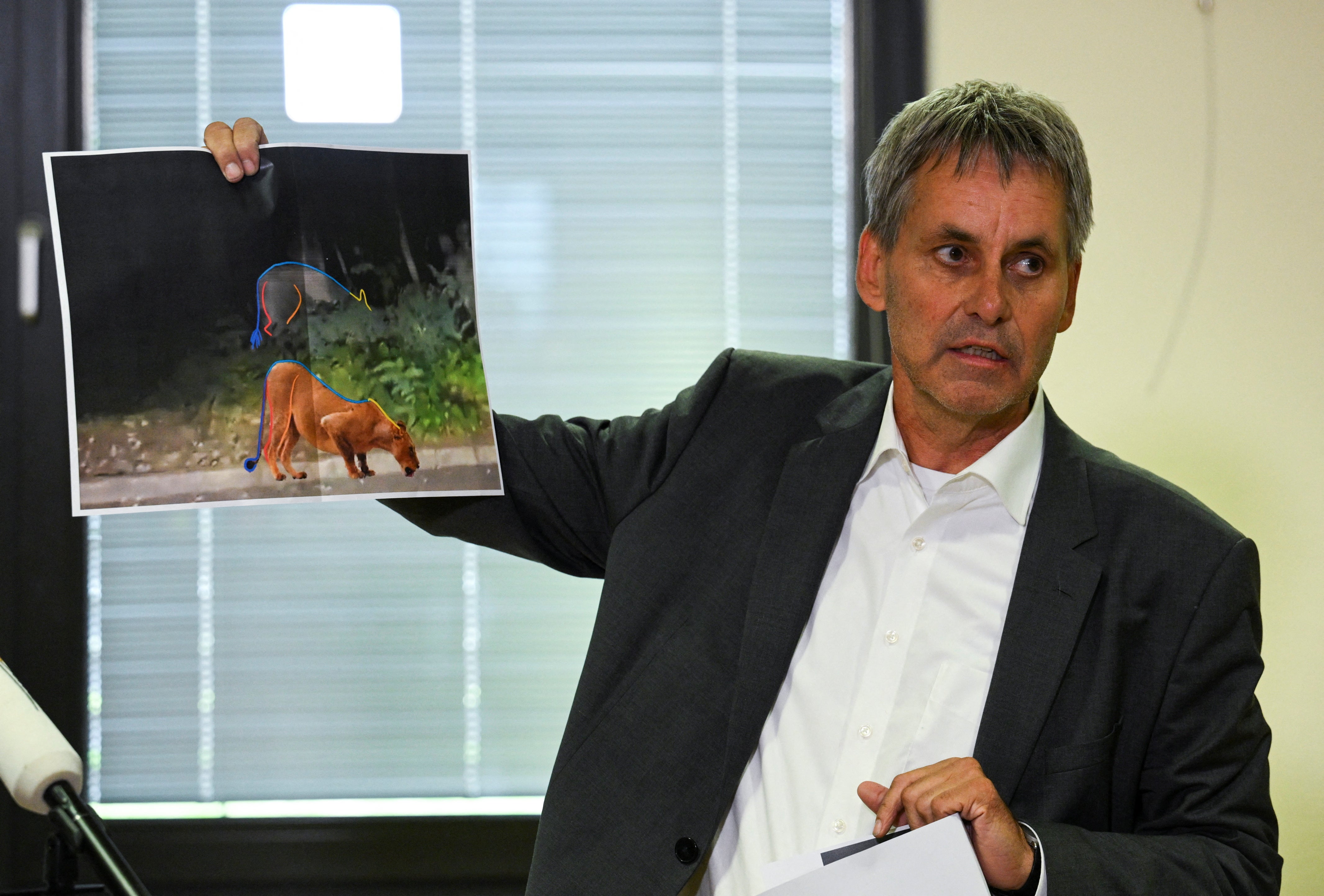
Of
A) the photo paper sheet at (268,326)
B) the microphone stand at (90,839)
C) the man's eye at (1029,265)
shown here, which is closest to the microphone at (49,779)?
the microphone stand at (90,839)

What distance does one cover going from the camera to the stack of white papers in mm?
895

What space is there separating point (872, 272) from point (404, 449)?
0.63 meters

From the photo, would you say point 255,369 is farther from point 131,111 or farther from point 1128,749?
point 131,111

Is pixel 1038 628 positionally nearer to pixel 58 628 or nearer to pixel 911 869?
pixel 911 869

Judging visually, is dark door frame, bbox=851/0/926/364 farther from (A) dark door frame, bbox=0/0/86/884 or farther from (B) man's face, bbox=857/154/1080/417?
(A) dark door frame, bbox=0/0/86/884

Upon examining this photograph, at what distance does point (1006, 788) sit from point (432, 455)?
0.67 m

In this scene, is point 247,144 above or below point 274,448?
above

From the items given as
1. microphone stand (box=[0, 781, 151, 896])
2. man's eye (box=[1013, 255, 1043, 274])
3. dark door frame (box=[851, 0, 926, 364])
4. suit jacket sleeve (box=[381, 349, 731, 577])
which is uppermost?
dark door frame (box=[851, 0, 926, 364])

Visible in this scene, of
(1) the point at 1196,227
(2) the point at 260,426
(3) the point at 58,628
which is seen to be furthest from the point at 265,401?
(1) the point at 1196,227

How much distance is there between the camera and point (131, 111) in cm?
194

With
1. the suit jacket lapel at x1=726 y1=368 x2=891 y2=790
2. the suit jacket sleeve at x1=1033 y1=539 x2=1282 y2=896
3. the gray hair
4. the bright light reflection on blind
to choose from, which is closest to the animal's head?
the suit jacket lapel at x1=726 y1=368 x2=891 y2=790

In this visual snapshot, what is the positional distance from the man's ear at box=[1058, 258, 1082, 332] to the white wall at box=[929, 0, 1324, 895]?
27.0 inches

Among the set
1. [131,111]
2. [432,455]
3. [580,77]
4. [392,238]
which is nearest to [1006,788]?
[432,455]

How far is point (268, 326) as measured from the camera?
42.2 inches
